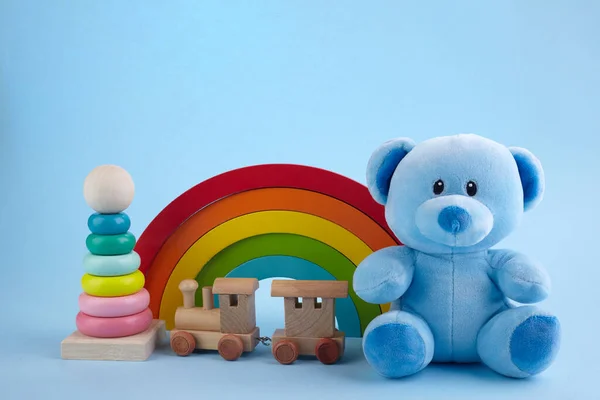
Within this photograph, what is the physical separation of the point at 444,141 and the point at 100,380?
96 centimetres

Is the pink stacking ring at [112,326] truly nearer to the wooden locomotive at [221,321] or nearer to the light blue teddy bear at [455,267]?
the wooden locomotive at [221,321]

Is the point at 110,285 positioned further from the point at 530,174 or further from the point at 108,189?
the point at 530,174

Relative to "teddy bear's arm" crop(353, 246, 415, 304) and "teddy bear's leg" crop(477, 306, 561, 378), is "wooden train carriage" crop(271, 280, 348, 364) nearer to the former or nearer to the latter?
"teddy bear's arm" crop(353, 246, 415, 304)

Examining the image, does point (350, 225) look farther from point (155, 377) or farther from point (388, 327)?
point (155, 377)

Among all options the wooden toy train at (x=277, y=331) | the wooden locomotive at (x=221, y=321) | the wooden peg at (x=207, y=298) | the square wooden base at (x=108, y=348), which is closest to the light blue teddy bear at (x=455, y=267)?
the wooden toy train at (x=277, y=331)

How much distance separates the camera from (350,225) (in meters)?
2.08

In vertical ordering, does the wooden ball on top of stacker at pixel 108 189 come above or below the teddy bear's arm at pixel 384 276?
above

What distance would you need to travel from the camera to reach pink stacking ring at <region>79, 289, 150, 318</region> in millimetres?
1973

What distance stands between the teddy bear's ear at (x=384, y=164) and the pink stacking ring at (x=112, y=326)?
674 millimetres

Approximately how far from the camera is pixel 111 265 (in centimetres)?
198

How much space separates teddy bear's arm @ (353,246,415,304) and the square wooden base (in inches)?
21.6

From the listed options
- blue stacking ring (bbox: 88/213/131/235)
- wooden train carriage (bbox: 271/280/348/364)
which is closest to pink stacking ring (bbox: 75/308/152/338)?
blue stacking ring (bbox: 88/213/131/235)

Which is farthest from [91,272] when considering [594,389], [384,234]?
[594,389]

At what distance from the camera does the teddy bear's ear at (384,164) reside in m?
1.87
